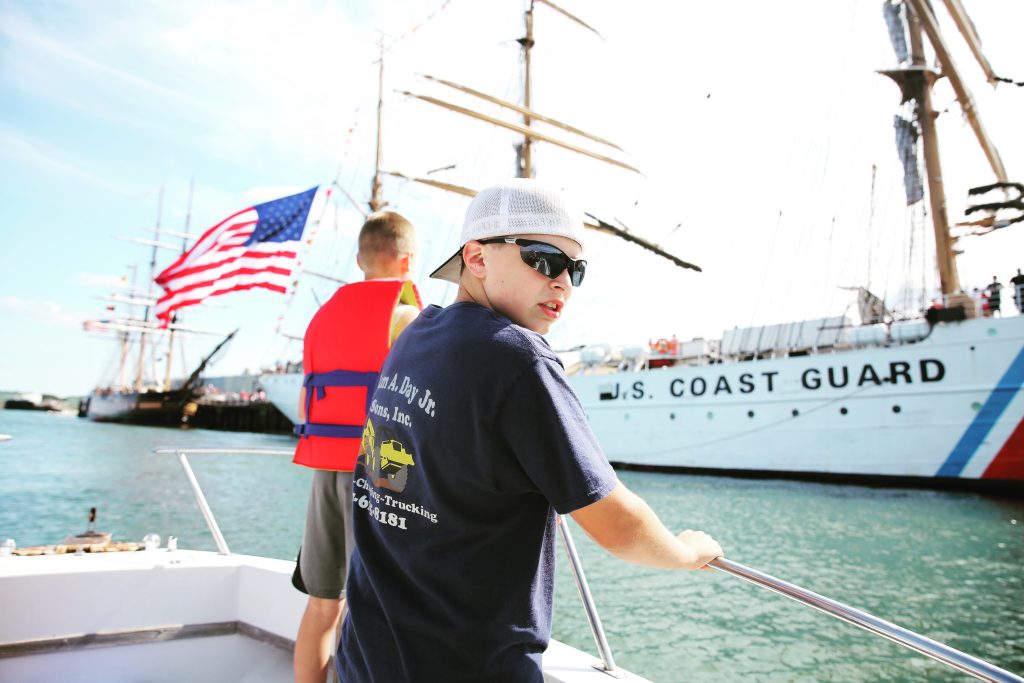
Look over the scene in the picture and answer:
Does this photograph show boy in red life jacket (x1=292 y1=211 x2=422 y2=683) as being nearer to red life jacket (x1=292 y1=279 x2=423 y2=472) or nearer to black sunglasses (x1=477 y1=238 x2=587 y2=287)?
red life jacket (x1=292 y1=279 x2=423 y2=472)

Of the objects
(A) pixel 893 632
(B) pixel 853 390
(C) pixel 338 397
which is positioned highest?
(B) pixel 853 390

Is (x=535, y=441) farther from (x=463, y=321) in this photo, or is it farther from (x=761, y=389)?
(x=761, y=389)

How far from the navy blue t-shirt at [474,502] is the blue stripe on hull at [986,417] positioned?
59.7 ft

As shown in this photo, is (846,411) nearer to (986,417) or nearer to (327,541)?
(986,417)

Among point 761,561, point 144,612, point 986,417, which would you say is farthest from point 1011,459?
point 144,612

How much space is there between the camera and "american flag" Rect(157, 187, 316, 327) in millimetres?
7145

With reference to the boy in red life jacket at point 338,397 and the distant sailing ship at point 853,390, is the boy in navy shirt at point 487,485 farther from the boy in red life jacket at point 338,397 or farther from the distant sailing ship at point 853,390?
the distant sailing ship at point 853,390

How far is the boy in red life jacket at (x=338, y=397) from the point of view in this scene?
1.74 metres

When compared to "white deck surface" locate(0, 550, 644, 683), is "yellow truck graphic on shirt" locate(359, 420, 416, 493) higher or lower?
higher

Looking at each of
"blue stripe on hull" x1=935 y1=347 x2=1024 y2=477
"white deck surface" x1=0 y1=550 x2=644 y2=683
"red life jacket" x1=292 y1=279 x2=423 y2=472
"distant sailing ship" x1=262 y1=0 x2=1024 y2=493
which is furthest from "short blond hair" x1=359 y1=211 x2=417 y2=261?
"blue stripe on hull" x1=935 y1=347 x2=1024 y2=477

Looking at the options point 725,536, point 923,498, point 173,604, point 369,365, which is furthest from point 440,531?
point 923,498

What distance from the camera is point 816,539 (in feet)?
31.5

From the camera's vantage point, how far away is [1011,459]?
14359 millimetres

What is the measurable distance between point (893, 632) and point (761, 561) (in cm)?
824
